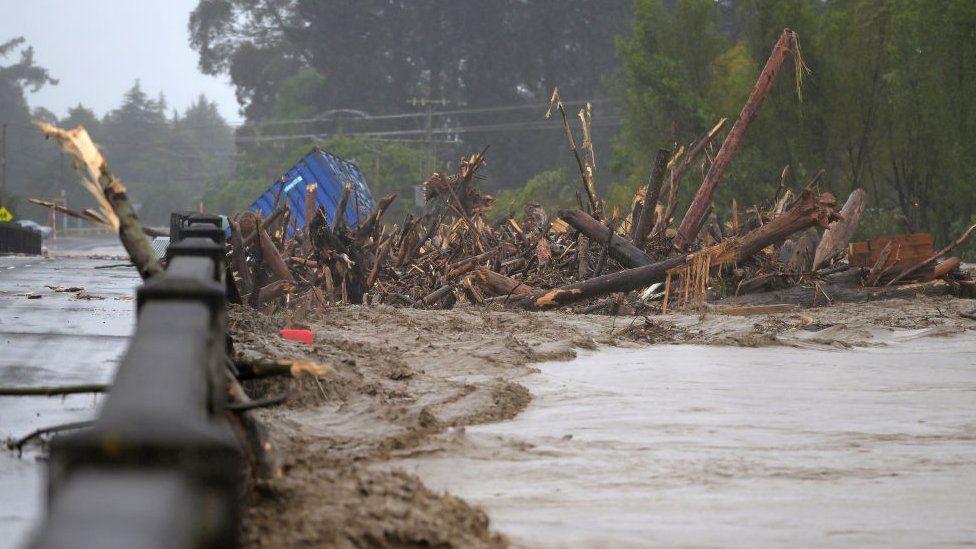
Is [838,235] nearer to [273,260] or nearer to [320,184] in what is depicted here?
[273,260]

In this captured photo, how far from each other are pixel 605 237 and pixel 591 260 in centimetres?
67

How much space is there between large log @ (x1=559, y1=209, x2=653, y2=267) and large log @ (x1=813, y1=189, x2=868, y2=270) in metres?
2.40

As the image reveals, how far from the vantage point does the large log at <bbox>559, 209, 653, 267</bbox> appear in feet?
47.4

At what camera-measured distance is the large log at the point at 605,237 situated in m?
14.4

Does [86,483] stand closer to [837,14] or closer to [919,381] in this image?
[919,381]

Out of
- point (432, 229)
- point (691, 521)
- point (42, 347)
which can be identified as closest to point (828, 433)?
point (691, 521)

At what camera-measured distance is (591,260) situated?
15062mm

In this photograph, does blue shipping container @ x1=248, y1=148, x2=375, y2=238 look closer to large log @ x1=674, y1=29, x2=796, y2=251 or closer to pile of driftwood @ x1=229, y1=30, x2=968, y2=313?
pile of driftwood @ x1=229, y1=30, x2=968, y2=313

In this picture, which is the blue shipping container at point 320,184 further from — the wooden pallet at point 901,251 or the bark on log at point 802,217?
the bark on log at point 802,217

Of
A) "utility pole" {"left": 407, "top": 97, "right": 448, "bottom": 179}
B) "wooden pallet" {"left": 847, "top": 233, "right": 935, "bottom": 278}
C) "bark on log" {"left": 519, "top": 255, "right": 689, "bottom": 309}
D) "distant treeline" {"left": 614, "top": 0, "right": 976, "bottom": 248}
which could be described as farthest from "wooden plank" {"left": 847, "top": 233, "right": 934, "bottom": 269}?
"utility pole" {"left": 407, "top": 97, "right": 448, "bottom": 179}

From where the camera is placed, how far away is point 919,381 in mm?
8117

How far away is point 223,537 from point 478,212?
16.5 metres

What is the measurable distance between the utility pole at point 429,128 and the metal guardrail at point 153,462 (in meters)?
58.3

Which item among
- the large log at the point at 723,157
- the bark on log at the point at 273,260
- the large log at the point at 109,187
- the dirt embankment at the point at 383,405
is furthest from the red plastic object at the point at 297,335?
the large log at the point at 723,157
